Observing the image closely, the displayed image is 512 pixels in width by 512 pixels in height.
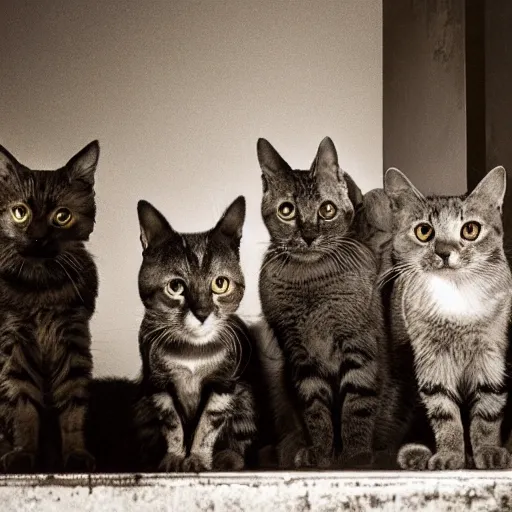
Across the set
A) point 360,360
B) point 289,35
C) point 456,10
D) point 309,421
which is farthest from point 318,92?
point 309,421

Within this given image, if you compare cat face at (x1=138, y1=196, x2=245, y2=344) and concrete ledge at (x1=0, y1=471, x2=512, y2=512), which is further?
cat face at (x1=138, y1=196, x2=245, y2=344)

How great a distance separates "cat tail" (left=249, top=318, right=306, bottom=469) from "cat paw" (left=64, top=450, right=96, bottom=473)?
0.32 m

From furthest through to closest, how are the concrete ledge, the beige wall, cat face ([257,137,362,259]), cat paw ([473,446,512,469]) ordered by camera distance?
the beige wall → cat face ([257,137,362,259]) → cat paw ([473,446,512,469]) → the concrete ledge

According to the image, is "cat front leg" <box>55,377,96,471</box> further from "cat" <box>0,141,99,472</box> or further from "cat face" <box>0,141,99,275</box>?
"cat face" <box>0,141,99,275</box>

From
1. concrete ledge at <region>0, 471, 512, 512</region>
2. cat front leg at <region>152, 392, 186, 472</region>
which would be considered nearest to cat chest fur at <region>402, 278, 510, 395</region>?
concrete ledge at <region>0, 471, 512, 512</region>

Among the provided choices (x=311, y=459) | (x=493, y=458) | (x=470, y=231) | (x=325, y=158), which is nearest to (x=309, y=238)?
(x=325, y=158)

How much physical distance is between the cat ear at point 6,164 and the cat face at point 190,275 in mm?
263

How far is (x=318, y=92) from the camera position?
171 centimetres

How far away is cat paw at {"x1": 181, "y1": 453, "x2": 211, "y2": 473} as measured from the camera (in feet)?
4.51

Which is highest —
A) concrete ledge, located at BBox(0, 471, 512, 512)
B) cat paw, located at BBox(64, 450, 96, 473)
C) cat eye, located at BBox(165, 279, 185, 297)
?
cat eye, located at BBox(165, 279, 185, 297)

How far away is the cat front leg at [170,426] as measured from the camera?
4.73ft

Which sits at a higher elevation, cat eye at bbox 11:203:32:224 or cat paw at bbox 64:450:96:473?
cat eye at bbox 11:203:32:224

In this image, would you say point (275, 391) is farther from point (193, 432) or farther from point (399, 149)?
point (399, 149)

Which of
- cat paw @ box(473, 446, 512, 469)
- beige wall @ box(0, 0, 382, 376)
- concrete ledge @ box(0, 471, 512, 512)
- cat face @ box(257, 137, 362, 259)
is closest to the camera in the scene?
concrete ledge @ box(0, 471, 512, 512)
